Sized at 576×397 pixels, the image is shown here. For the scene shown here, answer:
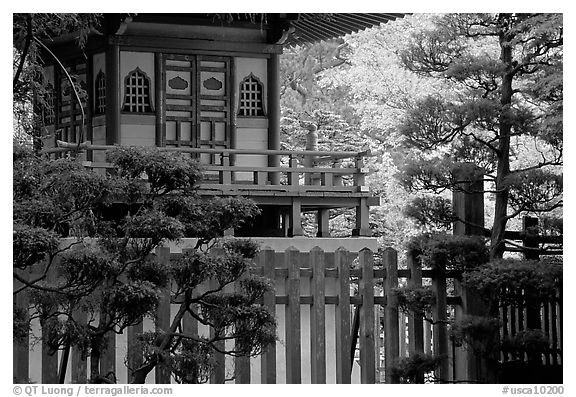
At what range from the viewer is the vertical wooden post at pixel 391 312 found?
8.62 meters

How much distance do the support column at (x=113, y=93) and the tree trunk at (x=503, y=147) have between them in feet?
19.9

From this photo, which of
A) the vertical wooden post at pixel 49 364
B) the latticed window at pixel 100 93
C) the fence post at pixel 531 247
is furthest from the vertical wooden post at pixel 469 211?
the latticed window at pixel 100 93

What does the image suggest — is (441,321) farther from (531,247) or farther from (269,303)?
(269,303)

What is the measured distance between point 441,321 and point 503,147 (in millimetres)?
1680

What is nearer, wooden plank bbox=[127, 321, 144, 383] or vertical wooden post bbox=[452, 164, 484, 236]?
wooden plank bbox=[127, 321, 144, 383]

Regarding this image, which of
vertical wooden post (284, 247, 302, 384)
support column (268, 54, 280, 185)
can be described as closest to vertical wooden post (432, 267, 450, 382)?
vertical wooden post (284, 247, 302, 384)

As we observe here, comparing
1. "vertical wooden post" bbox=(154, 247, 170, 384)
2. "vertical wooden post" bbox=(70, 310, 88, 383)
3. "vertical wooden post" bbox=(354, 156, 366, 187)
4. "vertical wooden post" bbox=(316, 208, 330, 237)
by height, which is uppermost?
"vertical wooden post" bbox=(354, 156, 366, 187)

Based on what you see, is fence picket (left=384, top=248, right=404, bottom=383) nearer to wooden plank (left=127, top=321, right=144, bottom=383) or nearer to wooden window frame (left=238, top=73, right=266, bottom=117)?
wooden plank (left=127, top=321, right=144, bottom=383)

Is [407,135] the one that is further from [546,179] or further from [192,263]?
[192,263]

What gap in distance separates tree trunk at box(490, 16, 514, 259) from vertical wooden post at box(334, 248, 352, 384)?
1.34 m

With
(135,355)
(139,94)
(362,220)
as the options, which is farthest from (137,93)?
(135,355)

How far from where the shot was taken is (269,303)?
8516mm

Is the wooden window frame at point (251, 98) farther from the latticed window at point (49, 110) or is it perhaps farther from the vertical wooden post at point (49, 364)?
the vertical wooden post at point (49, 364)

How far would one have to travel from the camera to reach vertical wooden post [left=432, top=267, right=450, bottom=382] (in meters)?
8.55
